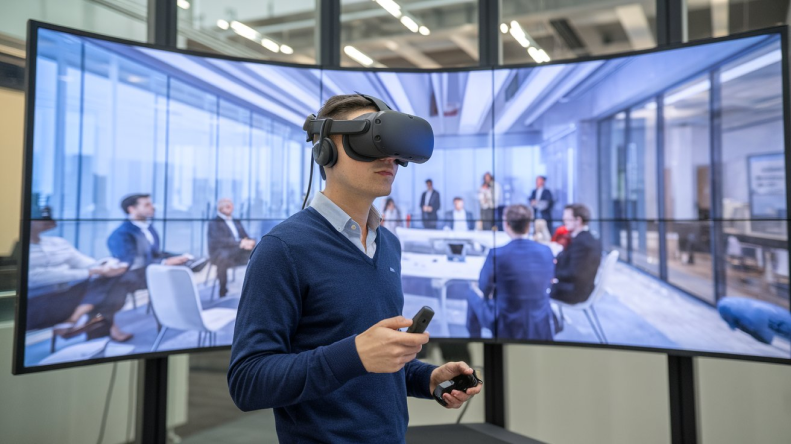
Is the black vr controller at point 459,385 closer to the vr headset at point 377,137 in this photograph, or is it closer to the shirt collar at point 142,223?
the vr headset at point 377,137

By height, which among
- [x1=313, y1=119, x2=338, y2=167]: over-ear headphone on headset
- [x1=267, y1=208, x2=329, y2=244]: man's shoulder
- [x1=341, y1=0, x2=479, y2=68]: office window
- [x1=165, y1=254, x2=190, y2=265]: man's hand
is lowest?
[x1=165, y1=254, x2=190, y2=265]: man's hand

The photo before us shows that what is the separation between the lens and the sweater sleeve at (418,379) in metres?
1.25

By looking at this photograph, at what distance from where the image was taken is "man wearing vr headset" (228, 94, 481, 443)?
0.90 metres

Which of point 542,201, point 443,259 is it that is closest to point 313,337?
point 443,259

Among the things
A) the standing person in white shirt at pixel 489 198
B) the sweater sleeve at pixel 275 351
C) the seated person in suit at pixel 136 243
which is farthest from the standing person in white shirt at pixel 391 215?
the sweater sleeve at pixel 275 351

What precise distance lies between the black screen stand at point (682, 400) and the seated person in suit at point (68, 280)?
7.87 feet

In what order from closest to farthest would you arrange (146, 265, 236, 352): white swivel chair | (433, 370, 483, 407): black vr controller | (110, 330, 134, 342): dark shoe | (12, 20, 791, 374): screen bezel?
(433, 370, 483, 407): black vr controller → (12, 20, 791, 374): screen bezel → (110, 330, 134, 342): dark shoe → (146, 265, 236, 352): white swivel chair

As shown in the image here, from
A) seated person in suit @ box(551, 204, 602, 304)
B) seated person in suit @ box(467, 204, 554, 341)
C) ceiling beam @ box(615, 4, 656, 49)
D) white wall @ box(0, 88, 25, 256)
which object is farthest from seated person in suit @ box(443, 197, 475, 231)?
white wall @ box(0, 88, 25, 256)

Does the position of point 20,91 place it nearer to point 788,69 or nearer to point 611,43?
point 611,43

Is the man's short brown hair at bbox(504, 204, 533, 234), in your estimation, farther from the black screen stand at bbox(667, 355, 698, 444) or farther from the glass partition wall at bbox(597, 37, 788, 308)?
the black screen stand at bbox(667, 355, 698, 444)

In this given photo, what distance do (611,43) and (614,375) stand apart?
1639mm

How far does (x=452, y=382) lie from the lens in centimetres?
117

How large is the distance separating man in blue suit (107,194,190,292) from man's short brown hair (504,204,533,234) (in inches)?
60.9

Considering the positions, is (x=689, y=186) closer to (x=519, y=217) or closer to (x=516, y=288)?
(x=519, y=217)
